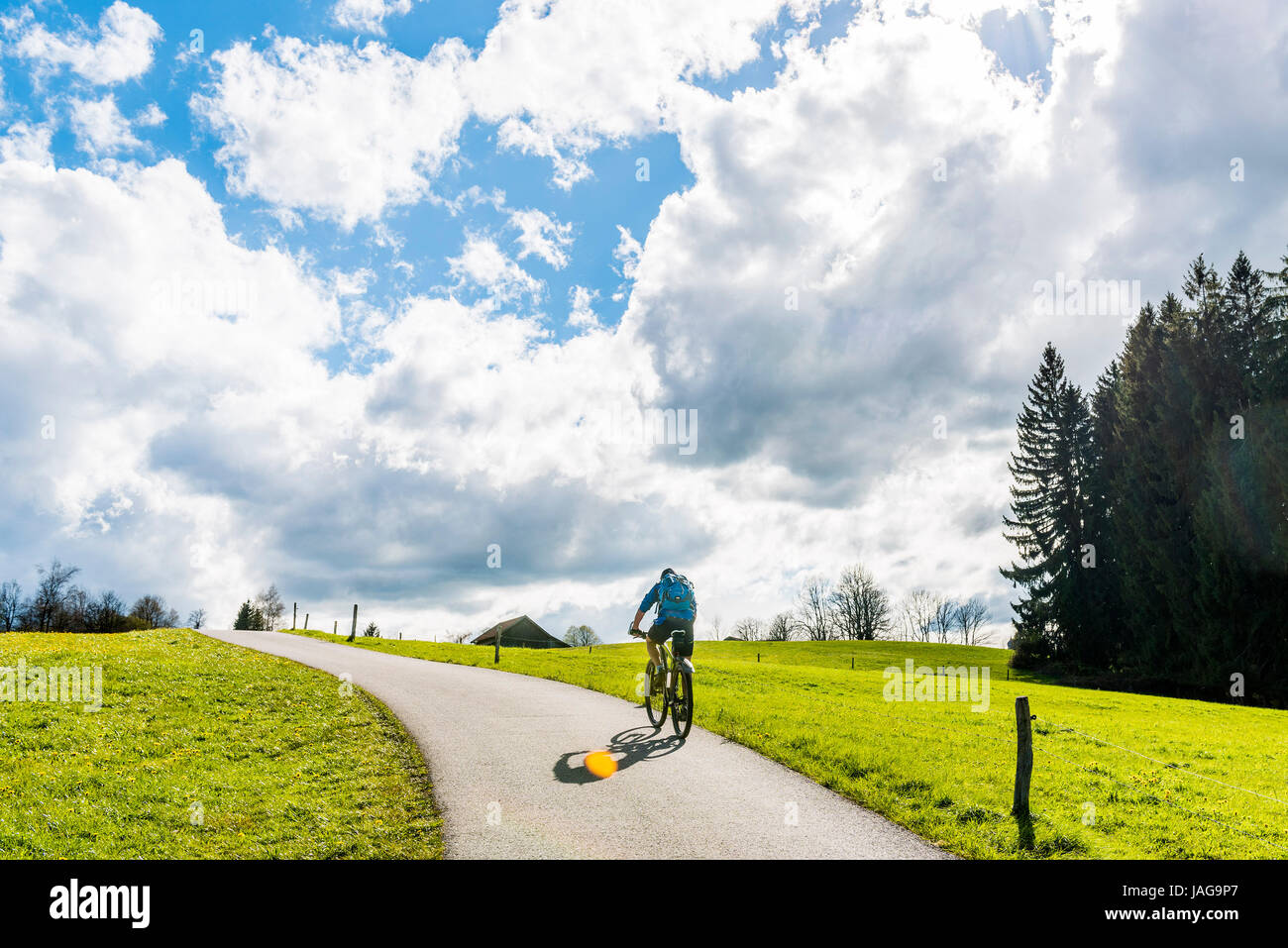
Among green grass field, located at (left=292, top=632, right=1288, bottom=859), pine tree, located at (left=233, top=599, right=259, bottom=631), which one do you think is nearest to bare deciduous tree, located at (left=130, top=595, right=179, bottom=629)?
pine tree, located at (left=233, top=599, right=259, bottom=631)

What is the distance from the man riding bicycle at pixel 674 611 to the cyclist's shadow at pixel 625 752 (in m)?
1.20

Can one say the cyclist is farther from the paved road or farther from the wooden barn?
the wooden barn

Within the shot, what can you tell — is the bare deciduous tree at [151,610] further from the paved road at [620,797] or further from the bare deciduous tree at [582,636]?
the paved road at [620,797]

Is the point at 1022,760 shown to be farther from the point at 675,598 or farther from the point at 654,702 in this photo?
the point at 654,702

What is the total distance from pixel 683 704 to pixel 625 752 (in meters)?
1.46

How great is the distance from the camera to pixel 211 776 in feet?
30.7

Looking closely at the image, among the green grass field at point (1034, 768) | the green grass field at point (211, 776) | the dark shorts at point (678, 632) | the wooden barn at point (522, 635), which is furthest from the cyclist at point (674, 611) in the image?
the wooden barn at point (522, 635)

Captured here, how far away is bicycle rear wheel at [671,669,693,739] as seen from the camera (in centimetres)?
1065

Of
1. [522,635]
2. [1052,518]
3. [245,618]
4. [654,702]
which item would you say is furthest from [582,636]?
[654,702]

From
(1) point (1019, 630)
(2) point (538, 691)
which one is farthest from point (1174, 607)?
(2) point (538, 691)

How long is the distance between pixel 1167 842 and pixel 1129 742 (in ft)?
31.3

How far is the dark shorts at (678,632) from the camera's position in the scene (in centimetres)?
1033
